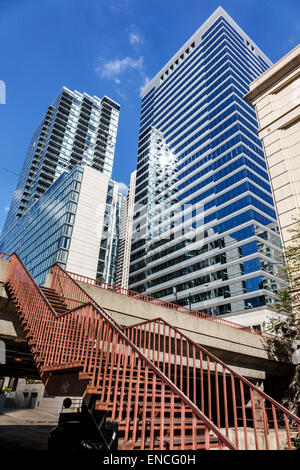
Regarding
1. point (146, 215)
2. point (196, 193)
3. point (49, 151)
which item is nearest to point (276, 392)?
point (196, 193)

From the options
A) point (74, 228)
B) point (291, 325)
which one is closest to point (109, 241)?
point (74, 228)

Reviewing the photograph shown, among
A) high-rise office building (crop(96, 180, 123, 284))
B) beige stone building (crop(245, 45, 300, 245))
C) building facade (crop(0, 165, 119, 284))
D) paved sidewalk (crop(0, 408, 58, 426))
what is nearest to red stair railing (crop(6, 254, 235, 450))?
beige stone building (crop(245, 45, 300, 245))

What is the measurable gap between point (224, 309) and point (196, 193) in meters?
30.6

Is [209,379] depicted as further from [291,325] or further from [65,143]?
[65,143]

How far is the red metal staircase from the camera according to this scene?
13.9ft

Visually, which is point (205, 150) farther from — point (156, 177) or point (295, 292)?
point (295, 292)

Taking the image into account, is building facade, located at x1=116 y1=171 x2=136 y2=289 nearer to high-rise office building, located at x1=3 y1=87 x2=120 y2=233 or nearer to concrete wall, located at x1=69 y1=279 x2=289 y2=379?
high-rise office building, located at x1=3 y1=87 x2=120 y2=233

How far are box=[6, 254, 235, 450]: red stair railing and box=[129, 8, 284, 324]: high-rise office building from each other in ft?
124

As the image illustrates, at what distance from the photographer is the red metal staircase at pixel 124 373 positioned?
13.9 feet

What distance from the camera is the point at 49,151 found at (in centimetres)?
9738

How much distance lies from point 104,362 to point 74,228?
60.2 meters

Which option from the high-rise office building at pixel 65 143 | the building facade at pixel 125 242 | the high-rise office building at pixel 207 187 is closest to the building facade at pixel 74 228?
the high-rise office building at pixel 207 187

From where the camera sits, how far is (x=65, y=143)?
10175 cm

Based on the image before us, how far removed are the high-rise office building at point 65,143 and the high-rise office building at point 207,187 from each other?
1591 cm
